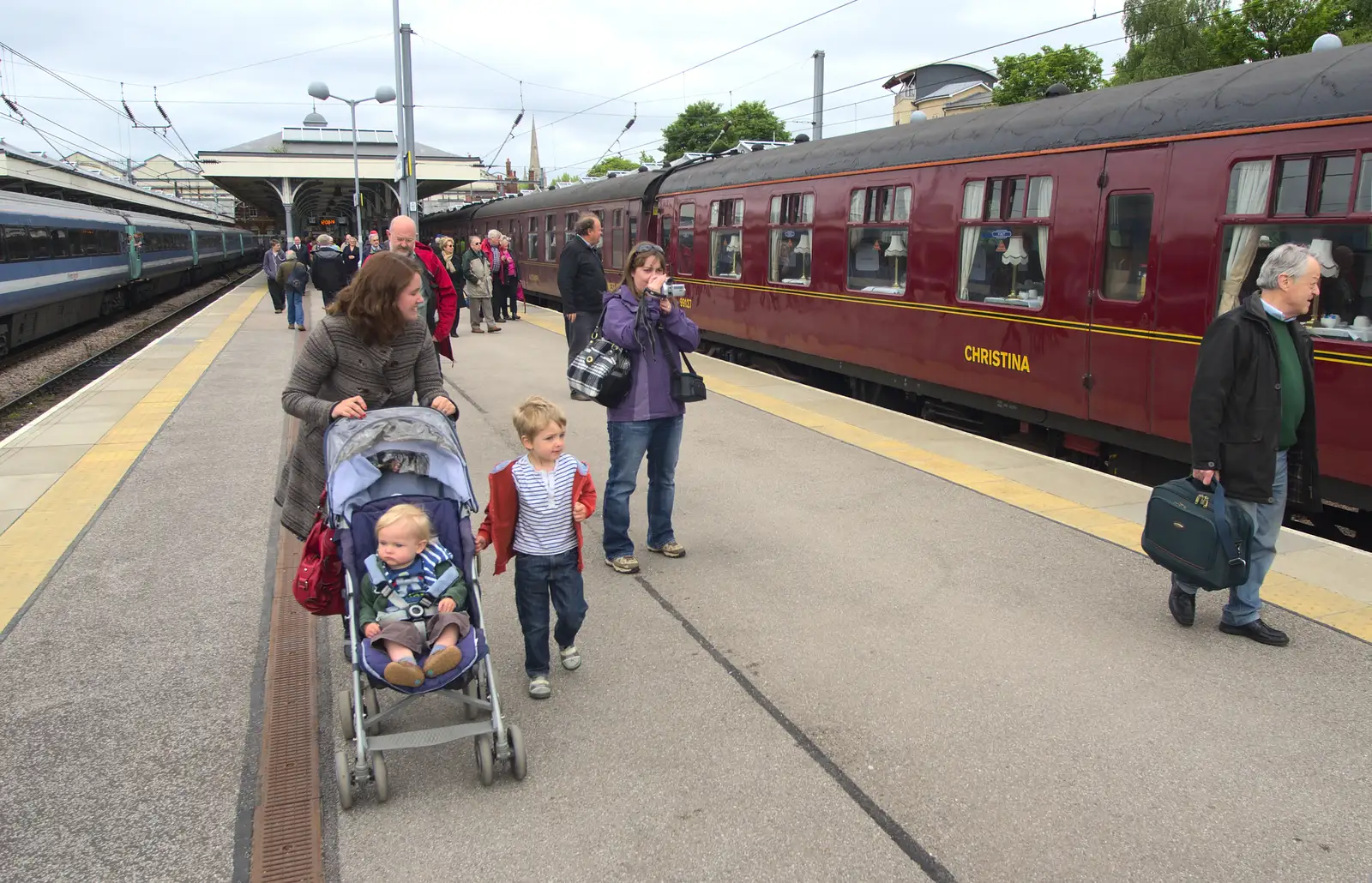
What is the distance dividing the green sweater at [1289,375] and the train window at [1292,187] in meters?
2.07

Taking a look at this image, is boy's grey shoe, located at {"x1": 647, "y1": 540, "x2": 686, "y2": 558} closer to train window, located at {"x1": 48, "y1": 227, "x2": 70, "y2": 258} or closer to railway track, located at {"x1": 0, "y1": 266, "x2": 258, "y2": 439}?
railway track, located at {"x1": 0, "y1": 266, "x2": 258, "y2": 439}

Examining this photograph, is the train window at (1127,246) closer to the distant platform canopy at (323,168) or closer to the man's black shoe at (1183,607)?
the man's black shoe at (1183,607)

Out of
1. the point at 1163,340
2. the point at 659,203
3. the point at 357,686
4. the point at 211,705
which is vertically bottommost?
the point at 211,705

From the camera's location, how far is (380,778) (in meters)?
3.31

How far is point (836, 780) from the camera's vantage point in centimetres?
350

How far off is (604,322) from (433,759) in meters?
2.55

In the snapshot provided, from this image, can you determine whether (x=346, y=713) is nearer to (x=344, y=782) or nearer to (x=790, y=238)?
(x=344, y=782)

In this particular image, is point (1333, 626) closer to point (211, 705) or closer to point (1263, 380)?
point (1263, 380)

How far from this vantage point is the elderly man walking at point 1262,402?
14.2ft

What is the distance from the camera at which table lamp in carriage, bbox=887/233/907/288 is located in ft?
32.8

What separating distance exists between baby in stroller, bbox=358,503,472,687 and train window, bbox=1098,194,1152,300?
5.79m

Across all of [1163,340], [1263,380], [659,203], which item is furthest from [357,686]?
[659,203]

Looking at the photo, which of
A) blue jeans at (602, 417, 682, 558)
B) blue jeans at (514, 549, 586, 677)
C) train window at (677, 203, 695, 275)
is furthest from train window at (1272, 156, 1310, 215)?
train window at (677, 203, 695, 275)

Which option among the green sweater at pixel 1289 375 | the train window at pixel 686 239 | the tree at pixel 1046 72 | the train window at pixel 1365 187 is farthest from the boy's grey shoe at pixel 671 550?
the tree at pixel 1046 72
